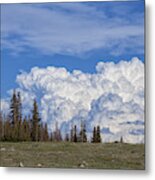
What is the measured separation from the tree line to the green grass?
22 millimetres

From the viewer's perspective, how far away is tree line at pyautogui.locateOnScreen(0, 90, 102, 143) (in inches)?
86.6

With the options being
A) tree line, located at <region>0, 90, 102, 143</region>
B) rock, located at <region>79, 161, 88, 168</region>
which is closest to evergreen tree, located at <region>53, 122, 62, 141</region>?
tree line, located at <region>0, 90, 102, 143</region>

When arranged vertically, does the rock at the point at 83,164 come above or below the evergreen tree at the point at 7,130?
below

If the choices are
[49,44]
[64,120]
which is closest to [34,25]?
[49,44]

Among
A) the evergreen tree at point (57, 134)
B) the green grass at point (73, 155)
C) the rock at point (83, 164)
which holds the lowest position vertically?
the rock at point (83, 164)

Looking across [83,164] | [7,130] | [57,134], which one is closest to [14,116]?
[7,130]

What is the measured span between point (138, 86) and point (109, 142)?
238 mm

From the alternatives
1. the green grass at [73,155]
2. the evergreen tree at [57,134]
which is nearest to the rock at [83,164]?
the green grass at [73,155]

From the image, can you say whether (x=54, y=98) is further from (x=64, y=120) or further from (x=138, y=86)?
(x=138, y=86)

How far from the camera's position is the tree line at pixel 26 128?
2.20 m

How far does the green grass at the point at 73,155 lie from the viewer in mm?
2166

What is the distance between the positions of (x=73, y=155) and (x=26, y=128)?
21 centimetres

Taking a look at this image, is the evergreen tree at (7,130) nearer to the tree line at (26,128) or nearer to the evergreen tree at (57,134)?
the tree line at (26,128)

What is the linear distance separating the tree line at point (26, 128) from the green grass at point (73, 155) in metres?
0.02
